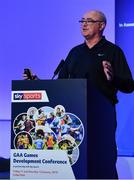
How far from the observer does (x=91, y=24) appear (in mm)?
2604

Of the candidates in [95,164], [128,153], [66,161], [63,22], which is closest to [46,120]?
[66,161]

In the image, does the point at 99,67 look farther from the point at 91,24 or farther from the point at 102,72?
the point at 91,24

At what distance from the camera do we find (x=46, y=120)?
5.89 feet

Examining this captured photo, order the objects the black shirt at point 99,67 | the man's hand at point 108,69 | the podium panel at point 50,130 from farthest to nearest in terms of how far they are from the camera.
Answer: the black shirt at point 99,67 < the man's hand at point 108,69 < the podium panel at point 50,130

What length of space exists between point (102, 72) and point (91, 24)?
0.31 meters

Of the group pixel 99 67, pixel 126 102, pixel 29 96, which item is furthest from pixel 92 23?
pixel 126 102

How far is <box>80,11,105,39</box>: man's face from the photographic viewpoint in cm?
258

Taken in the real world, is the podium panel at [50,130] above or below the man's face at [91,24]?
below

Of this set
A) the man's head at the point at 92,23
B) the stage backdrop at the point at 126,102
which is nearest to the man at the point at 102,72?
the man's head at the point at 92,23

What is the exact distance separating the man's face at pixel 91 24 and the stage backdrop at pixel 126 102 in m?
0.86

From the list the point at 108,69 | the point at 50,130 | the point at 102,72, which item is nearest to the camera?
the point at 50,130

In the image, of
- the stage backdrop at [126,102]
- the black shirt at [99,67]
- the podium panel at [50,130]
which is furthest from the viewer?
the stage backdrop at [126,102]

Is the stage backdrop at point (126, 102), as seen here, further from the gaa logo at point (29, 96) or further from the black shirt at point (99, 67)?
the gaa logo at point (29, 96)

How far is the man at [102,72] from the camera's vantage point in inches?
81.9
